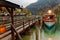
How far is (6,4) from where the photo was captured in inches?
290

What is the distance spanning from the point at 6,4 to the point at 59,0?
12390 cm

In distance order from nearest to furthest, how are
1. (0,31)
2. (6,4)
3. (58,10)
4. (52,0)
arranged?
1. (6,4)
2. (0,31)
3. (58,10)
4. (52,0)

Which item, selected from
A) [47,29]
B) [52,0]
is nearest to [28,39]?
[47,29]

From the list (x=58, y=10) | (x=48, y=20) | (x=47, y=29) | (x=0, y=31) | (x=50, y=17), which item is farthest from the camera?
(x=58, y=10)

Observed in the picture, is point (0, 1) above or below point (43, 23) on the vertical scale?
above

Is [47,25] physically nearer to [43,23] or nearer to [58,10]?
[43,23]

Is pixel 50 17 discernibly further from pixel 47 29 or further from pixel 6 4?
pixel 6 4

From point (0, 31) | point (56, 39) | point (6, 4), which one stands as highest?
point (6, 4)

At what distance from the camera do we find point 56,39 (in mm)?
21984

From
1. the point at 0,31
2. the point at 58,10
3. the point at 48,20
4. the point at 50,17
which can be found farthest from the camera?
the point at 58,10

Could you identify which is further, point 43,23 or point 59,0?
point 59,0

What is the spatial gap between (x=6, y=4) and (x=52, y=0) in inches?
5072

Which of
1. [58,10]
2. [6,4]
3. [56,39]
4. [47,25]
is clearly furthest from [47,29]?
[58,10]

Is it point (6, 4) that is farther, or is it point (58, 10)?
point (58, 10)
